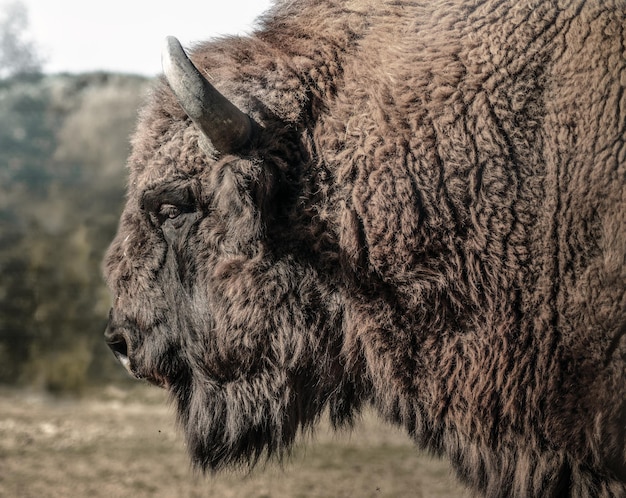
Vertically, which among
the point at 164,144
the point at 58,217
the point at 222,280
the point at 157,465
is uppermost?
the point at 164,144

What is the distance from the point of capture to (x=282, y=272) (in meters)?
2.60

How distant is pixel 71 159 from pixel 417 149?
9.42 meters

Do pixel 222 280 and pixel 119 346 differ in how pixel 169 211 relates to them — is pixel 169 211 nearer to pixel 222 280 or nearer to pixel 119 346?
pixel 222 280

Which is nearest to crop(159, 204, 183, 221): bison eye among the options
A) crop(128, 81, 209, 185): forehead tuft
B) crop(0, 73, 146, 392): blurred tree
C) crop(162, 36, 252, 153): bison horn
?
crop(128, 81, 209, 185): forehead tuft

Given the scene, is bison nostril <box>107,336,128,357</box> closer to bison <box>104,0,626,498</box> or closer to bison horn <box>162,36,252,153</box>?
bison <box>104,0,626,498</box>

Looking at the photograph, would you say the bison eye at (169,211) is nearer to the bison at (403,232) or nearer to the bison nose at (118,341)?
the bison at (403,232)

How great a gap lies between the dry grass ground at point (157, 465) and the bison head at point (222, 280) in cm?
163

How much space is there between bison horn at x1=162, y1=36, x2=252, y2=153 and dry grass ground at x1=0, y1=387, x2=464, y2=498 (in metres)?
2.46

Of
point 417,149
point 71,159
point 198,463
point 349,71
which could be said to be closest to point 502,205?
point 417,149

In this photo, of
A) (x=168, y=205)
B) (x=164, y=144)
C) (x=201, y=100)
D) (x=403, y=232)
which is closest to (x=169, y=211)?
(x=168, y=205)

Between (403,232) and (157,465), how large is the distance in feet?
14.1

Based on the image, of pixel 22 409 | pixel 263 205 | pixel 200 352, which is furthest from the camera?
pixel 22 409

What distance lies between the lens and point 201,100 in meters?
2.38

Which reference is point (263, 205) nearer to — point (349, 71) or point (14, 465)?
point (349, 71)
